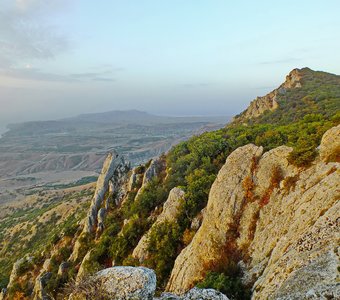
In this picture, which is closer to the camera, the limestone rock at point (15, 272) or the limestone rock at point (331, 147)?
the limestone rock at point (331, 147)

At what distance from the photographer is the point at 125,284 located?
13.6 m

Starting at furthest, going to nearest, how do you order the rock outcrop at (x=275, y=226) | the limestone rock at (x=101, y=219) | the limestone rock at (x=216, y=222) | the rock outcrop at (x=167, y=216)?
the limestone rock at (x=101, y=219)
the rock outcrop at (x=167, y=216)
the limestone rock at (x=216, y=222)
the rock outcrop at (x=275, y=226)

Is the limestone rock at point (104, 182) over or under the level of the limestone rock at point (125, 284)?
under

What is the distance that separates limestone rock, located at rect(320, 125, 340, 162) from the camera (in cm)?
1916

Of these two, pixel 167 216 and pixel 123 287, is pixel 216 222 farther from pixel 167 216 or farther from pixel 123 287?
pixel 123 287

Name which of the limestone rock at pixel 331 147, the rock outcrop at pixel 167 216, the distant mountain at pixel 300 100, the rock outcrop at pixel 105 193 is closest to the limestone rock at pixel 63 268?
→ the rock outcrop at pixel 105 193

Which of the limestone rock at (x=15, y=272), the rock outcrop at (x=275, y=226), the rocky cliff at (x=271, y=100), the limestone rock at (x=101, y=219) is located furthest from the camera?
the rocky cliff at (x=271, y=100)

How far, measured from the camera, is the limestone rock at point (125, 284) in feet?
43.5

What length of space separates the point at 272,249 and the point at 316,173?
5902mm

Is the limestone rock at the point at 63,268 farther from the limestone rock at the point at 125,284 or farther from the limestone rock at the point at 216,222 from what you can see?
the limestone rock at the point at 125,284

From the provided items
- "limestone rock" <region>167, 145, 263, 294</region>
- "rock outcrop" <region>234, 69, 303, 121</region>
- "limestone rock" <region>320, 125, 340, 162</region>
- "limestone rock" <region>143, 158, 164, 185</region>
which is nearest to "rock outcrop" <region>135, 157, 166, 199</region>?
"limestone rock" <region>143, 158, 164, 185</region>

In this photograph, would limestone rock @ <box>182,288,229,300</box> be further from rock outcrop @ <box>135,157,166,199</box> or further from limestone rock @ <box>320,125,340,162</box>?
rock outcrop @ <box>135,157,166,199</box>

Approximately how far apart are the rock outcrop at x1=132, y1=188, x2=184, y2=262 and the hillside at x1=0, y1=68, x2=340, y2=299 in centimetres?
13

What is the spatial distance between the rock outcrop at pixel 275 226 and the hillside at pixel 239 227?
55 mm
